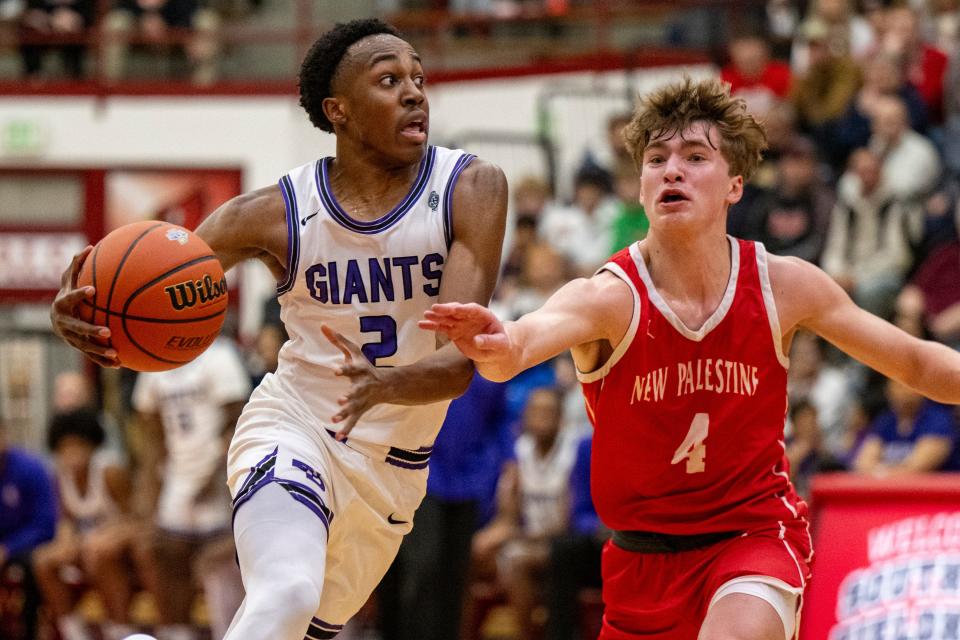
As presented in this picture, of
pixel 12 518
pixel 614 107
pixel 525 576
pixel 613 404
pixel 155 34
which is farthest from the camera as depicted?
pixel 155 34

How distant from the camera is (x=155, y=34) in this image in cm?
1627

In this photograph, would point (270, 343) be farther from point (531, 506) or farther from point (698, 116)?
point (698, 116)

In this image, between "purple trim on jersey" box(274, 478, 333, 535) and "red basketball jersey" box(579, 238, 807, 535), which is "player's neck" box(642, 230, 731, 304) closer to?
"red basketball jersey" box(579, 238, 807, 535)

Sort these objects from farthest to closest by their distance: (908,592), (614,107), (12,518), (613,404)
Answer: (614,107)
(12,518)
(908,592)
(613,404)

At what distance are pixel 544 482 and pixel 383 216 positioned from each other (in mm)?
4653

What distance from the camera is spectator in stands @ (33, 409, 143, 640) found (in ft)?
34.9

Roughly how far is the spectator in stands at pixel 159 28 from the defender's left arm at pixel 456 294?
1180cm

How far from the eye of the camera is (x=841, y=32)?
12.8m

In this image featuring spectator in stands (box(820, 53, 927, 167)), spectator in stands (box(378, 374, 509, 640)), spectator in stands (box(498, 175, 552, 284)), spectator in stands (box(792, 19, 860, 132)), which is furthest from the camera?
spectator in stands (box(498, 175, 552, 284))

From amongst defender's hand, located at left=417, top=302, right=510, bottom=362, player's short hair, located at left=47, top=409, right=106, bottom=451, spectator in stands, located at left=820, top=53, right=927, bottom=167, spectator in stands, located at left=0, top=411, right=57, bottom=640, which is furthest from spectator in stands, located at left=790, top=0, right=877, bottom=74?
defender's hand, located at left=417, top=302, right=510, bottom=362

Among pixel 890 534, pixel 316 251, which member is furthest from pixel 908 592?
pixel 316 251

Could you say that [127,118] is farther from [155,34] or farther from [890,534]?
[890,534]

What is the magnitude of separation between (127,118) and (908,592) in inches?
455

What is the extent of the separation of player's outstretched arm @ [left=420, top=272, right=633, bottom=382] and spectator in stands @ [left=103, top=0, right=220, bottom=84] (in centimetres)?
1219
